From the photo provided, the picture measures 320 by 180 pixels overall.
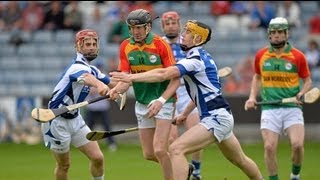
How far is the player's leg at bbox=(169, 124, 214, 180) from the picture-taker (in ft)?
37.4

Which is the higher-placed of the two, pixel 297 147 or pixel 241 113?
pixel 297 147

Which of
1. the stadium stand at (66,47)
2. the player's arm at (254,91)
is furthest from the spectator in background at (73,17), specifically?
the player's arm at (254,91)

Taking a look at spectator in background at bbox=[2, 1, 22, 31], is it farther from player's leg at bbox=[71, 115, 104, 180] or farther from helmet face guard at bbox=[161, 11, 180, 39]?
player's leg at bbox=[71, 115, 104, 180]

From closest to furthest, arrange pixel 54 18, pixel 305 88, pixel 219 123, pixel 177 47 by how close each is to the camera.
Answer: pixel 219 123 → pixel 305 88 → pixel 177 47 → pixel 54 18

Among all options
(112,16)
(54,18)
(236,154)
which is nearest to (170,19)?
(236,154)

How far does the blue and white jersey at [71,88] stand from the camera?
12.3 m

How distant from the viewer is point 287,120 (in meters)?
13.9

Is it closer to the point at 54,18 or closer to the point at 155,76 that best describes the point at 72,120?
the point at 155,76

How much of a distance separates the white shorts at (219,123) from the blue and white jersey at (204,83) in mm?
62

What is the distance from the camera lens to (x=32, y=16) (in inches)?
1056

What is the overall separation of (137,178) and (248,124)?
744 centimetres

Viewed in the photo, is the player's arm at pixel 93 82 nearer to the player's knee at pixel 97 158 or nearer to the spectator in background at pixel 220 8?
the player's knee at pixel 97 158

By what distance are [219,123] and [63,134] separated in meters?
2.12

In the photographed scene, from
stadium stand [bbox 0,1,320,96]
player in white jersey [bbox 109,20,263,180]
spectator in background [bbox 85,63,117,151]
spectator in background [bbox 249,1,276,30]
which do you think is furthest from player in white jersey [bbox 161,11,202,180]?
spectator in background [bbox 249,1,276,30]
